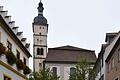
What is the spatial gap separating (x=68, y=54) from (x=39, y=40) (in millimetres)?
10311

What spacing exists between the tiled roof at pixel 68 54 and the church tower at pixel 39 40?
8.56ft

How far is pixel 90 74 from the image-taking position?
41.0 m

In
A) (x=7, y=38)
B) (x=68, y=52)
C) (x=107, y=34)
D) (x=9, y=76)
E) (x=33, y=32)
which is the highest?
(x=33, y=32)

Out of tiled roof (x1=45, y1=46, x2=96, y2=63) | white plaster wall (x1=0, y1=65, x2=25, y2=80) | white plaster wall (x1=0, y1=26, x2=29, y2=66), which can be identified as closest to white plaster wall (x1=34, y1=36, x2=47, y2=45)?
tiled roof (x1=45, y1=46, x2=96, y2=63)

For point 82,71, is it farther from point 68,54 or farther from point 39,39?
point 39,39

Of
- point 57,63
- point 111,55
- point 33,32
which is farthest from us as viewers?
point 33,32

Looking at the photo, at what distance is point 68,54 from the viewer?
305ft

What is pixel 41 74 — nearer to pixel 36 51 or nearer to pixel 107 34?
pixel 107 34

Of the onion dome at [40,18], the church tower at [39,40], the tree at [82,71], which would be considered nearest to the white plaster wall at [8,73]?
the tree at [82,71]

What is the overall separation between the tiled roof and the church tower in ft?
8.56

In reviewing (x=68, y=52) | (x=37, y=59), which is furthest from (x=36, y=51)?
(x=68, y=52)

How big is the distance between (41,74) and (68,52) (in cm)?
5193

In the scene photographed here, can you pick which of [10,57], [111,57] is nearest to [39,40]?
[111,57]

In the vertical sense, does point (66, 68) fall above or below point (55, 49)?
below
